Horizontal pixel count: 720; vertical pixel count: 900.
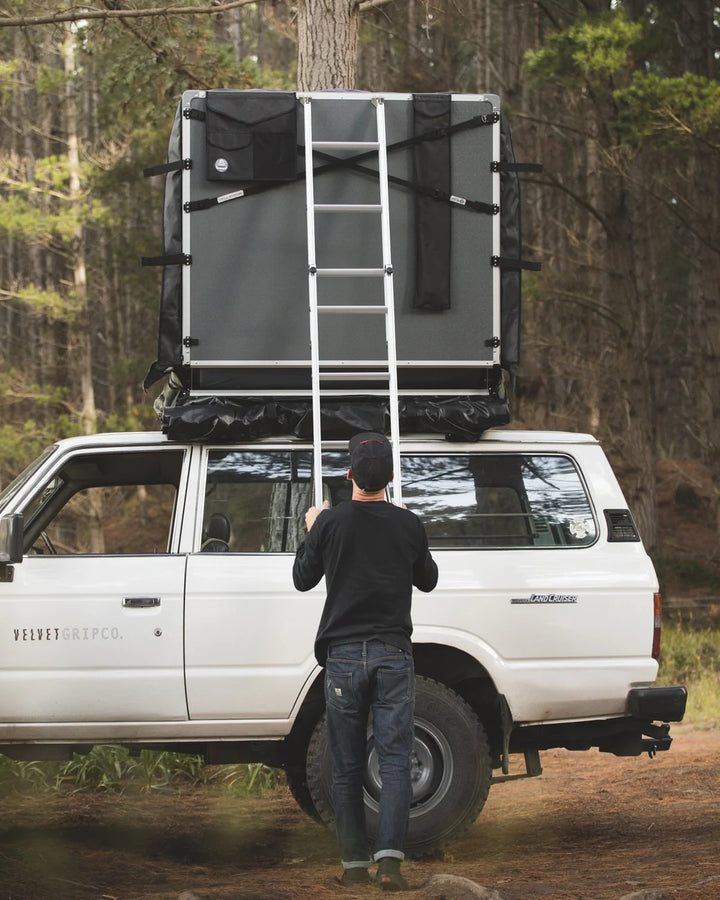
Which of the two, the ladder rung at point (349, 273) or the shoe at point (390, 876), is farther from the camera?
the ladder rung at point (349, 273)

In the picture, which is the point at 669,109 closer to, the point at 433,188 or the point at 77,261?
the point at 433,188

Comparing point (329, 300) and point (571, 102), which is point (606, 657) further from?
point (571, 102)

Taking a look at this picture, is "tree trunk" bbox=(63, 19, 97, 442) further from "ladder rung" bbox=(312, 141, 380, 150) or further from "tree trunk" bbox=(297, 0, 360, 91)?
"ladder rung" bbox=(312, 141, 380, 150)

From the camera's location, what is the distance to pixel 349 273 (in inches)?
233

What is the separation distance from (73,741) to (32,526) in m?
1.04

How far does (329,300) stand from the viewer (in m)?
6.07

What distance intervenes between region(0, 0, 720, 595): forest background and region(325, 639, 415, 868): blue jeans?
17.4 ft

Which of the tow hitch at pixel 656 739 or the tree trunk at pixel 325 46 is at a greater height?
the tree trunk at pixel 325 46

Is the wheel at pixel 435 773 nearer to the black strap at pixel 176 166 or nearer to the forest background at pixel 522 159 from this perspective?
the black strap at pixel 176 166

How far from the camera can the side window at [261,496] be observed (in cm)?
567

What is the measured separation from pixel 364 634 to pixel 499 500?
4.24 feet

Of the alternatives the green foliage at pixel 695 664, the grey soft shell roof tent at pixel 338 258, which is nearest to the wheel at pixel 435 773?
the grey soft shell roof tent at pixel 338 258

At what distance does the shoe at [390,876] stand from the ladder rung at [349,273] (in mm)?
2703

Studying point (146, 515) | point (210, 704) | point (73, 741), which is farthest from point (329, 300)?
point (146, 515)
